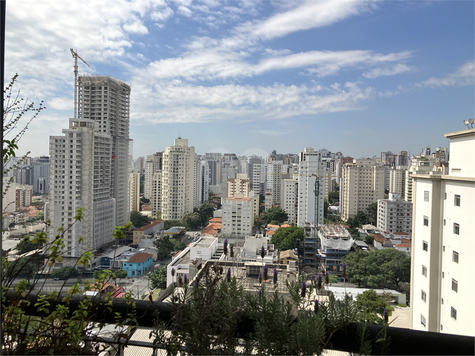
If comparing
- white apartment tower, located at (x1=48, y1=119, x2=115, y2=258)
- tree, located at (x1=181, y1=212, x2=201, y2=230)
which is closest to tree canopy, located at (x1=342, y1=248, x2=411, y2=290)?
white apartment tower, located at (x1=48, y1=119, x2=115, y2=258)

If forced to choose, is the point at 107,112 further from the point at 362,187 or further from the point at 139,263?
the point at 362,187

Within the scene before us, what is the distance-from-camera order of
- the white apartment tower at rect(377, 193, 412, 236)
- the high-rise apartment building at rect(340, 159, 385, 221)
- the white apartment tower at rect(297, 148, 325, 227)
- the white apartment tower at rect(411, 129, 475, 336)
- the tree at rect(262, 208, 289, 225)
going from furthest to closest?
the high-rise apartment building at rect(340, 159, 385, 221) → the tree at rect(262, 208, 289, 225) → the white apartment tower at rect(297, 148, 325, 227) → the white apartment tower at rect(377, 193, 412, 236) → the white apartment tower at rect(411, 129, 475, 336)

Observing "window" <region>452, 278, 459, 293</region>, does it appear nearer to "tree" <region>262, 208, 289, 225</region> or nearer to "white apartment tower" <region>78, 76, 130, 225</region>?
"white apartment tower" <region>78, 76, 130, 225</region>

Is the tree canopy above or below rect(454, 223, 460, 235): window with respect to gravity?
below

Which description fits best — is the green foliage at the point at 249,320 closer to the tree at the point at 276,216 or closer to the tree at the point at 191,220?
the tree at the point at 191,220

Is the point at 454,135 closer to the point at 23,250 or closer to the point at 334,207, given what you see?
the point at 23,250

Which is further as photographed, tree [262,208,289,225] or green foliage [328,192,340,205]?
green foliage [328,192,340,205]
